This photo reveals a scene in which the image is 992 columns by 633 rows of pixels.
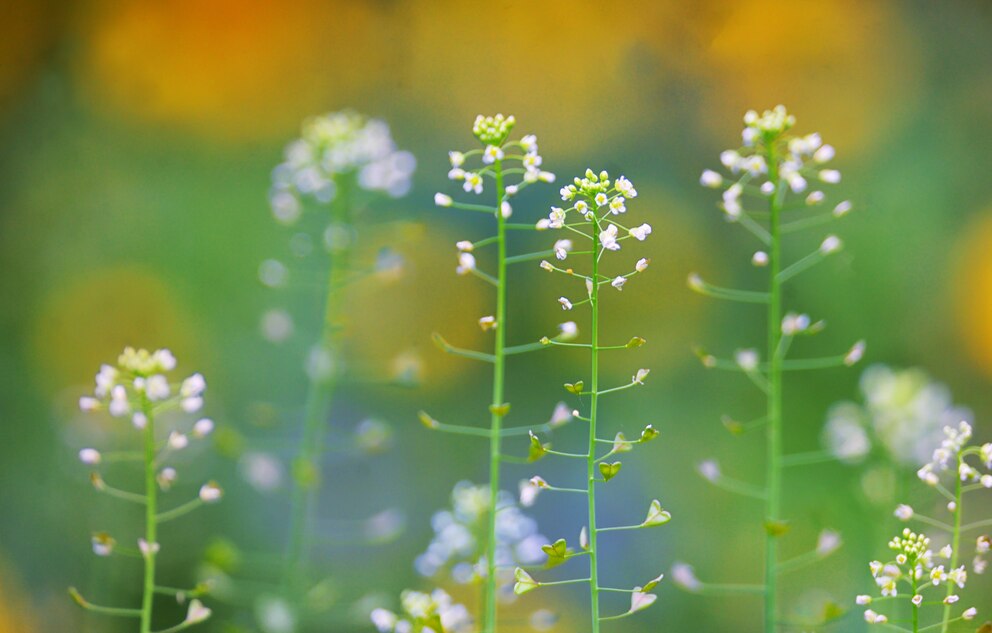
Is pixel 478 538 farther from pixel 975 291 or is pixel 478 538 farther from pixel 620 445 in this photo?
pixel 975 291

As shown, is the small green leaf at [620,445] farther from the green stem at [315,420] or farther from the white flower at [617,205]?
the green stem at [315,420]

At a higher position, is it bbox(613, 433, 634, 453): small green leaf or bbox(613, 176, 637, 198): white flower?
bbox(613, 176, 637, 198): white flower

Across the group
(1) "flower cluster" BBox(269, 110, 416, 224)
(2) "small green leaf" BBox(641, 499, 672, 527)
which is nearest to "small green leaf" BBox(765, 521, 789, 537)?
(2) "small green leaf" BBox(641, 499, 672, 527)

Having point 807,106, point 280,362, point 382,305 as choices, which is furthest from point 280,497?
point 807,106

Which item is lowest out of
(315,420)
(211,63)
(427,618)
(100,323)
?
(427,618)

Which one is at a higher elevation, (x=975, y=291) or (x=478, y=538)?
(x=975, y=291)

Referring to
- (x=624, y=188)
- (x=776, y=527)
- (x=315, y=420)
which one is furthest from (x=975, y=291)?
(x=315, y=420)

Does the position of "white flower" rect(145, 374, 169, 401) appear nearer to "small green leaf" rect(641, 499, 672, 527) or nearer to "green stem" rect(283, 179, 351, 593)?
"green stem" rect(283, 179, 351, 593)

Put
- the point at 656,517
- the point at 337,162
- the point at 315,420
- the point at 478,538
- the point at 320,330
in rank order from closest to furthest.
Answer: the point at 656,517 → the point at 478,538 → the point at 337,162 → the point at 315,420 → the point at 320,330
